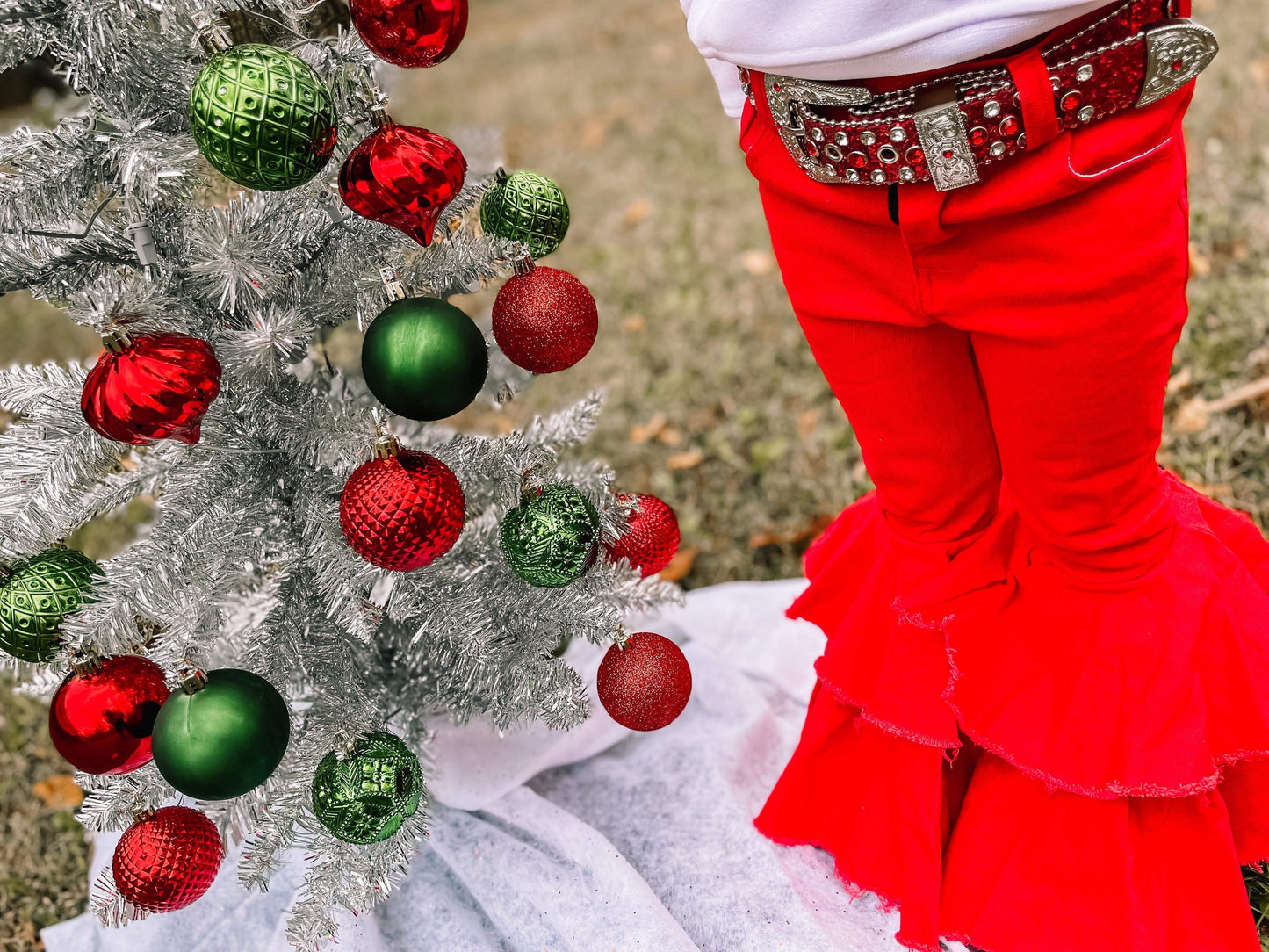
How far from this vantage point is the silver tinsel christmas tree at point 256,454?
1079 millimetres

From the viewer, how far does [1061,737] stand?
1181mm

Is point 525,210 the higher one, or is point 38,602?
point 525,210

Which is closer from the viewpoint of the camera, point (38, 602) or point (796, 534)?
point (38, 602)

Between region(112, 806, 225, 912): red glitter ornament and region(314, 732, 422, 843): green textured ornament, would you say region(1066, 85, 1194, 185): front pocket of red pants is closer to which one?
region(314, 732, 422, 843): green textured ornament

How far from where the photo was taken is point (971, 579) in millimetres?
1226

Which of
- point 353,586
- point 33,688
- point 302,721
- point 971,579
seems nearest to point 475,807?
point 302,721

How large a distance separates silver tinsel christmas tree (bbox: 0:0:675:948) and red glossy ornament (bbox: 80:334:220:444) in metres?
0.04

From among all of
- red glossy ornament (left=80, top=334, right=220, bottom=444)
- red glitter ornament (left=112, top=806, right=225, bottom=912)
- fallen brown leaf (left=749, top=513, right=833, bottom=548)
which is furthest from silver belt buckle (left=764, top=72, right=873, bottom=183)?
fallen brown leaf (left=749, top=513, right=833, bottom=548)

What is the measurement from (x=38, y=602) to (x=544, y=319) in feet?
2.27

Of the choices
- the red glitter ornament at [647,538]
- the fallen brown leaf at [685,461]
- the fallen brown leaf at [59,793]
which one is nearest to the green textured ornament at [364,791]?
the red glitter ornament at [647,538]

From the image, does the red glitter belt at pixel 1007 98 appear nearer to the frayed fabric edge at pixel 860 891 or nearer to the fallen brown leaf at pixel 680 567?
the frayed fabric edge at pixel 860 891

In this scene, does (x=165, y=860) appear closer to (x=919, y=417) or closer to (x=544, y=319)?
(x=544, y=319)

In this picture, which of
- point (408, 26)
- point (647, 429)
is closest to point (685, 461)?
point (647, 429)

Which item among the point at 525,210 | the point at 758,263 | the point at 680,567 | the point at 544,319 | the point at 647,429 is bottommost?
the point at 680,567
